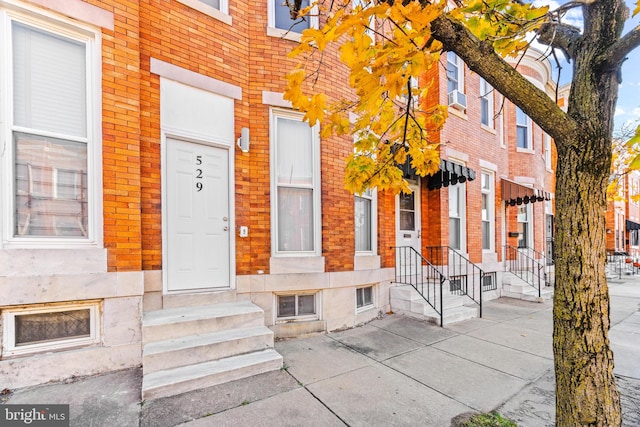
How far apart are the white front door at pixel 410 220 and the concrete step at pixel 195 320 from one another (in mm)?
4199

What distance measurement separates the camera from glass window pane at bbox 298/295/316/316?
5203 mm

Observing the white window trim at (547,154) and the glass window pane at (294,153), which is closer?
the glass window pane at (294,153)

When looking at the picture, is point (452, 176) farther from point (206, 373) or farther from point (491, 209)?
point (206, 373)

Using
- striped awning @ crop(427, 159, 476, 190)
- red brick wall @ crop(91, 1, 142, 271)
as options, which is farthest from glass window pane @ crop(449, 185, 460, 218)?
red brick wall @ crop(91, 1, 142, 271)

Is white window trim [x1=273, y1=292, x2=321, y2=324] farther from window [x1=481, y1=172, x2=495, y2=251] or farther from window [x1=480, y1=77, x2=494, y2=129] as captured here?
window [x1=480, y1=77, x2=494, y2=129]

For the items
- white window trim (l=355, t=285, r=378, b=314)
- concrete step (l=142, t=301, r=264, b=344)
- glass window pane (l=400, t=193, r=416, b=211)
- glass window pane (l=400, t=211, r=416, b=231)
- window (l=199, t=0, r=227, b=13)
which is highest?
window (l=199, t=0, r=227, b=13)

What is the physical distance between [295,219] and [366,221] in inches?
68.2

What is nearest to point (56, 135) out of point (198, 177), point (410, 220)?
point (198, 177)

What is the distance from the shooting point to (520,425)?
2756 mm

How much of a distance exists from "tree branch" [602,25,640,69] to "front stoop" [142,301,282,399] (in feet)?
13.9

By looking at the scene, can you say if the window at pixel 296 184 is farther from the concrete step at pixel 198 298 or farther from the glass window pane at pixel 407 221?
the glass window pane at pixel 407 221

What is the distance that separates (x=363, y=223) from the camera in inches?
246

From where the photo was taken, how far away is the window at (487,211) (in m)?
9.15

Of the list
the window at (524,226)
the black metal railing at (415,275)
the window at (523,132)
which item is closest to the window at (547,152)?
the window at (523,132)
